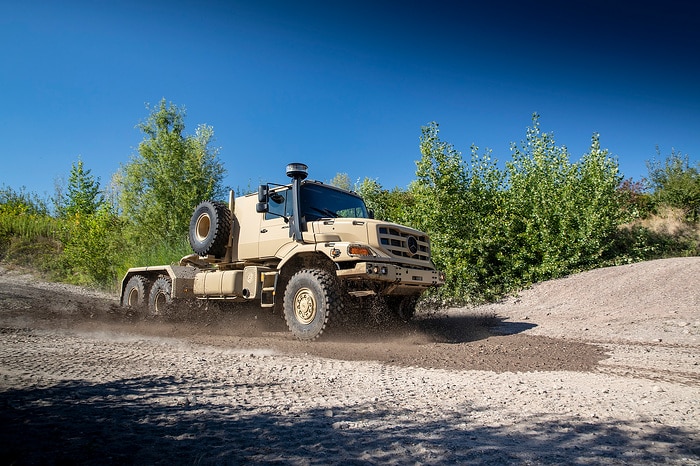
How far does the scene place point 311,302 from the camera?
7996 millimetres

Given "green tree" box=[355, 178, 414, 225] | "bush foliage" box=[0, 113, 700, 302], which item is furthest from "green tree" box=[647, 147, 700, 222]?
"green tree" box=[355, 178, 414, 225]

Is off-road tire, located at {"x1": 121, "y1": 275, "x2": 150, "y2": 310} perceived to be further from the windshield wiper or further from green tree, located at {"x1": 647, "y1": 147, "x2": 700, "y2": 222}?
green tree, located at {"x1": 647, "y1": 147, "x2": 700, "y2": 222}

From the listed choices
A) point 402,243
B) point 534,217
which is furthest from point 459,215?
point 402,243

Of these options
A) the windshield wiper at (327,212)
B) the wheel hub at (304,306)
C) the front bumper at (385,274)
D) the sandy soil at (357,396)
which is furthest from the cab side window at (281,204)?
the sandy soil at (357,396)

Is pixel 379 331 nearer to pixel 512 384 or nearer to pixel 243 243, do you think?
pixel 243 243

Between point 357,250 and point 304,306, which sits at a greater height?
point 357,250

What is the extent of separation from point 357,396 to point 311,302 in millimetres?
4012

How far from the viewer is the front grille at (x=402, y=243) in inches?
324

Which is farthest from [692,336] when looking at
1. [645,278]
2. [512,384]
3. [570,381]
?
[512,384]

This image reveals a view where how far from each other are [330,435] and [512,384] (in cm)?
243

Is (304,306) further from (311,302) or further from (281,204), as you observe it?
(281,204)

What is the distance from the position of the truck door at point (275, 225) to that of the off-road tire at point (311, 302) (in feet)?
3.36

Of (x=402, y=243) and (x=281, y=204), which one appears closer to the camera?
(x=402, y=243)

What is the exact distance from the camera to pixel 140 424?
2955 millimetres
